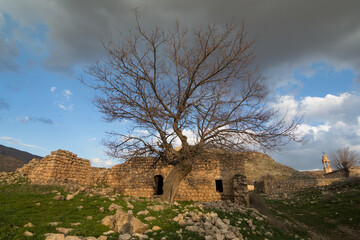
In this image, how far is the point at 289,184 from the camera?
2459cm

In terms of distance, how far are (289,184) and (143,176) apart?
65.8ft

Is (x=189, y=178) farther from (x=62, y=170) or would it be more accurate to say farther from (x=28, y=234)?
(x=28, y=234)

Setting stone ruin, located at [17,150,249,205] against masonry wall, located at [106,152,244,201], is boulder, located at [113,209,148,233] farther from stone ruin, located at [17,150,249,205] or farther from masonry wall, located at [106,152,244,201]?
masonry wall, located at [106,152,244,201]

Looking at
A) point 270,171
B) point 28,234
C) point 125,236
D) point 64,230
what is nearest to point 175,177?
point 125,236

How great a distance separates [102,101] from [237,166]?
365 inches

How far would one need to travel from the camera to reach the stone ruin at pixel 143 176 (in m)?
12.0

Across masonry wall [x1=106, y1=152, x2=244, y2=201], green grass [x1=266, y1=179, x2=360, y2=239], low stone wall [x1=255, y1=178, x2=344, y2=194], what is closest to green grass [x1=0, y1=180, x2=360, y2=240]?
green grass [x1=266, y1=179, x2=360, y2=239]

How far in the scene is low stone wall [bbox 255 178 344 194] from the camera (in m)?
22.4

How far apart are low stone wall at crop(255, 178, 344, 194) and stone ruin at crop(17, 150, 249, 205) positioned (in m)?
14.1

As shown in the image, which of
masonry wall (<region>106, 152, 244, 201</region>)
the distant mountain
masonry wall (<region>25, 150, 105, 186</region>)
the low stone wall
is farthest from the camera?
the distant mountain

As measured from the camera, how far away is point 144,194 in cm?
1386

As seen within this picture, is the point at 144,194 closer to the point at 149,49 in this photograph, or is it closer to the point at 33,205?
the point at 33,205

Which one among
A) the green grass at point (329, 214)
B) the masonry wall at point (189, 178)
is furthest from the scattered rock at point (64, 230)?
the green grass at point (329, 214)

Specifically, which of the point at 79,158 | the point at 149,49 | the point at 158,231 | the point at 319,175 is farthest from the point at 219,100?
the point at 319,175
